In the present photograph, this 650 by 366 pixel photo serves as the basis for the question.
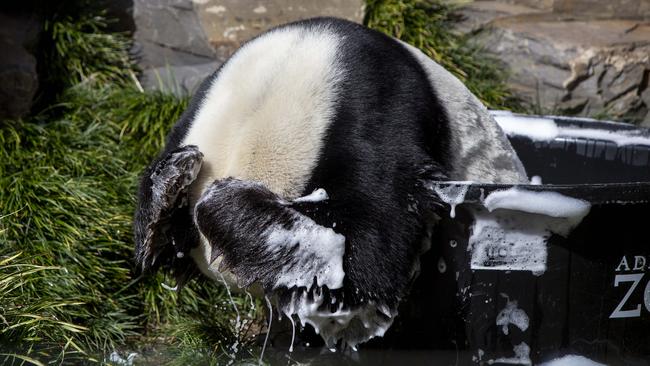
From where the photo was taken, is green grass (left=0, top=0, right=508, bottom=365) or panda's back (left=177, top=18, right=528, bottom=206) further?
green grass (left=0, top=0, right=508, bottom=365)

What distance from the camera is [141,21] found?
4.37 metres

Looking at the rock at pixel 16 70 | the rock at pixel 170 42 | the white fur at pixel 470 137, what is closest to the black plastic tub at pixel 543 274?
the white fur at pixel 470 137

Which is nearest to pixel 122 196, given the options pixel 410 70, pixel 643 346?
pixel 410 70

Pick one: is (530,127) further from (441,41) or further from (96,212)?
(96,212)

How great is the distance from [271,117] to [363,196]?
1.02 feet

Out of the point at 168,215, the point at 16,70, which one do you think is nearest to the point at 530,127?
the point at 168,215

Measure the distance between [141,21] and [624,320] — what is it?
118 inches

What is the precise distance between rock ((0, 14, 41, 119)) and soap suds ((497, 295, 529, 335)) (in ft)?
8.13

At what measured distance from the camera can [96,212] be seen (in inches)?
127

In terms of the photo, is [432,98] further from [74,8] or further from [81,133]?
[74,8]

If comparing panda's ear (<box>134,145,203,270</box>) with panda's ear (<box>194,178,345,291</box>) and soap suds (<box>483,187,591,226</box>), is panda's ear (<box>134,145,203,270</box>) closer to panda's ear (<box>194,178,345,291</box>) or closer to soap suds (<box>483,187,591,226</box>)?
panda's ear (<box>194,178,345,291</box>)

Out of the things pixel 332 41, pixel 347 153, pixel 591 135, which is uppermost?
pixel 332 41

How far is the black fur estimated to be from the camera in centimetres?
→ 196

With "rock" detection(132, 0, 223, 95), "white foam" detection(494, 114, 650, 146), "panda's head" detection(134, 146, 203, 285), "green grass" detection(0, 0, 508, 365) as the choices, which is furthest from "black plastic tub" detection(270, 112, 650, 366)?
"rock" detection(132, 0, 223, 95)
